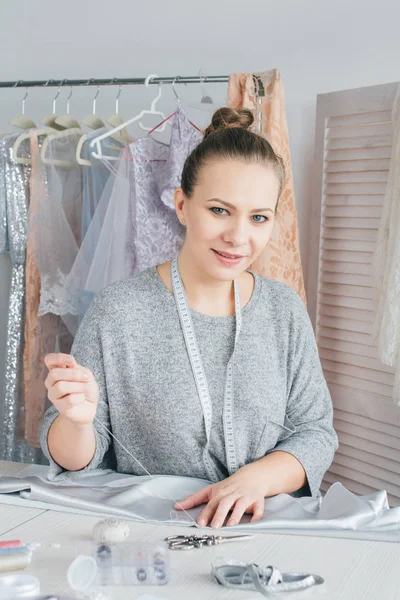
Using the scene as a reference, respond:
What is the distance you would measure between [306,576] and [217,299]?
73 cm

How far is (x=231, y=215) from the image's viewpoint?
155 centimetres

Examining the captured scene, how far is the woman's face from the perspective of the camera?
1.54 metres

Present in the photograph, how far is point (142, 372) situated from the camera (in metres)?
1.60

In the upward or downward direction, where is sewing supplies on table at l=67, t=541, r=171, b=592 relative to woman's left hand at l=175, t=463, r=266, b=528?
downward

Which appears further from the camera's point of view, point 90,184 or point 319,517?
point 90,184

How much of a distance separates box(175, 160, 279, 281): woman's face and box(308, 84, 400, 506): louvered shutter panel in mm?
923

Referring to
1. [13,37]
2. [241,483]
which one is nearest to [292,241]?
[241,483]

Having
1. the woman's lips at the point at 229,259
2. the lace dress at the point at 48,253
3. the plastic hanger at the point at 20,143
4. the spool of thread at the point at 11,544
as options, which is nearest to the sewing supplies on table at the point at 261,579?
the spool of thread at the point at 11,544

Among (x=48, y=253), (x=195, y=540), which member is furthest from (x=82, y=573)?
(x=48, y=253)

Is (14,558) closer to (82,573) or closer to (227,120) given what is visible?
(82,573)

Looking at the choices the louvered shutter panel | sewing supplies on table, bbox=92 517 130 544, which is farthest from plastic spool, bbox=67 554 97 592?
the louvered shutter panel

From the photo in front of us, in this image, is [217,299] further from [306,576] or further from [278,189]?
[306,576]

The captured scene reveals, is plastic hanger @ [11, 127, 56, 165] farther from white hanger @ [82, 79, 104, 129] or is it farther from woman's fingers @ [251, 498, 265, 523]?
woman's fingers @ [251, 498, 265, 523]

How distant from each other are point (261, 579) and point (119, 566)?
195 millimetres
